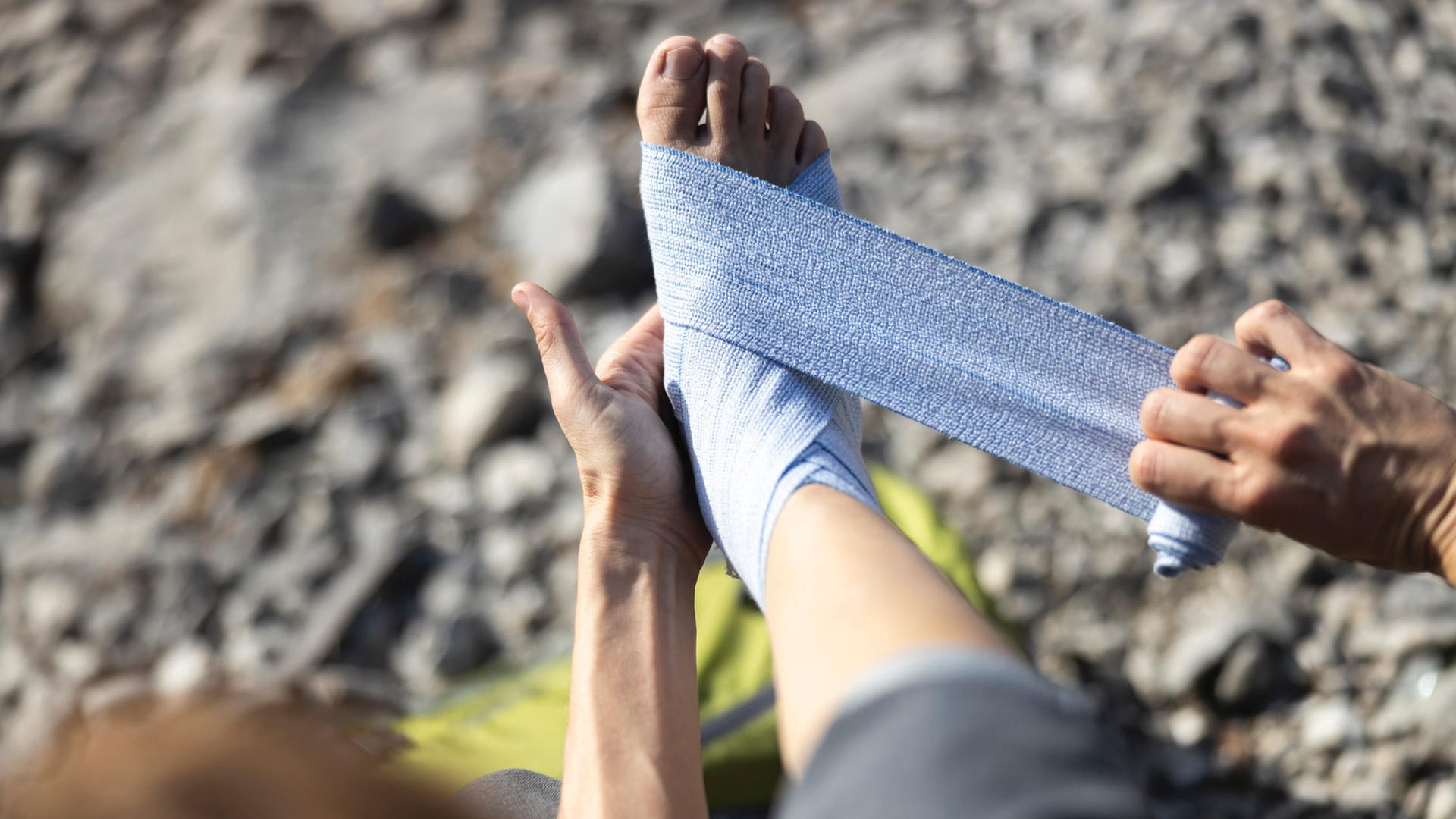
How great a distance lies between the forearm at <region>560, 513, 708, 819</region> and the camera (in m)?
1.18

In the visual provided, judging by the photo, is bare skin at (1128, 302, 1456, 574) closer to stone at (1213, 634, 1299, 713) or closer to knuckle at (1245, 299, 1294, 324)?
knuckle at (1245, 299, 1294, 324)

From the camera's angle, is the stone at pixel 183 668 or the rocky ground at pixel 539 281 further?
the stone at pixel 183 668

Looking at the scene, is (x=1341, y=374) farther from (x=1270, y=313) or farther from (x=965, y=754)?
(x=965, y=754)

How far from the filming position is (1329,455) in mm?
1096

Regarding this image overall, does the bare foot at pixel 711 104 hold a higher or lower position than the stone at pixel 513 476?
higher

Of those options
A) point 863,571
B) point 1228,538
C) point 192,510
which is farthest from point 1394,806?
point 192,510

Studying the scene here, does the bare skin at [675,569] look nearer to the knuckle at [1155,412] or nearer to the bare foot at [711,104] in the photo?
the bare foot at [711,104]

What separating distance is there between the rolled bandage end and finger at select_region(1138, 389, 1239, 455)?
0.08 metres

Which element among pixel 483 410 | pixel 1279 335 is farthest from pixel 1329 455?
pixel 483 410

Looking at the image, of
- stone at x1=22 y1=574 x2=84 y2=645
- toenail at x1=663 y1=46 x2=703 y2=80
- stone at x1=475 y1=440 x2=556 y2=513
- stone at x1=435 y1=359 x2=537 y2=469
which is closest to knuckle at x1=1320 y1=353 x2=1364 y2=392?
toenail at x1=663 y1=46 x2=703 y2=80

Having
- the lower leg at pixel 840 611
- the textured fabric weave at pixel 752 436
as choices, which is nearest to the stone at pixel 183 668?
the textured fabric weave at pixel 752 436

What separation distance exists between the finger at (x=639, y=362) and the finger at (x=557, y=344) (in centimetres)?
7

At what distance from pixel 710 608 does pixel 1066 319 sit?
1011 mm

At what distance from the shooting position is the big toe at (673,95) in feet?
4.80
